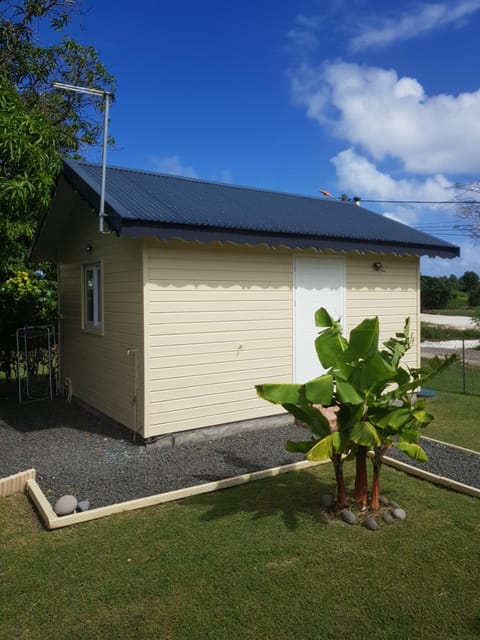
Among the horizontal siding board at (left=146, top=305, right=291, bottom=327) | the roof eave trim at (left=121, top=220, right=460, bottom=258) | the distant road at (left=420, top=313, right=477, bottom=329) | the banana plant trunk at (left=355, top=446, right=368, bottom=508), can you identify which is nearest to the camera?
the banana plant trunk at (left=355, top=446, right=368, bottom=508)

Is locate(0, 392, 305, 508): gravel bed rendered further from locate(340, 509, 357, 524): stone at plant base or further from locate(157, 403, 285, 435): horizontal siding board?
locate(340, 509, 357, 524): stone at plant base

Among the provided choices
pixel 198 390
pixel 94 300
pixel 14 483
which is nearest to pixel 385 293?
pixel 198 390

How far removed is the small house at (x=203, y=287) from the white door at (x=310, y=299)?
0.02 meters

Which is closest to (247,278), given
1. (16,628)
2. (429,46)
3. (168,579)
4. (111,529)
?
(111,529)

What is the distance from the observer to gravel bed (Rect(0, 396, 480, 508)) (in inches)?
210

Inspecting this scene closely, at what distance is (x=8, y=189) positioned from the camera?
5906 mm

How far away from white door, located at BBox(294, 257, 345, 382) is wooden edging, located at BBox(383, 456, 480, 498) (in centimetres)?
244

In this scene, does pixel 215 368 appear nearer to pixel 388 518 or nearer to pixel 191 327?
pixel 191 327

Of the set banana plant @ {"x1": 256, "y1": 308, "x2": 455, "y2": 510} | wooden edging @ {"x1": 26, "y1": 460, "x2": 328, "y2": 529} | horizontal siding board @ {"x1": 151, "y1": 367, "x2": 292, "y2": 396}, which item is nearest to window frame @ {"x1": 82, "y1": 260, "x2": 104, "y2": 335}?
horizontal siding board @ {"x1": 151, "y1": 367, "x2": 292, "y2": 396}

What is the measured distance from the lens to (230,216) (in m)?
7.05

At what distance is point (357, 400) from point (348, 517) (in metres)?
1.16

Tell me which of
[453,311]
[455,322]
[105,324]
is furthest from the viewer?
[453,311]

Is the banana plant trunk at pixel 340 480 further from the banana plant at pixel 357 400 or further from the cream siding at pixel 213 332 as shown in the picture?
the cream siding at pixel 213 332

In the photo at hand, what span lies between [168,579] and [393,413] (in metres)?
2.27
